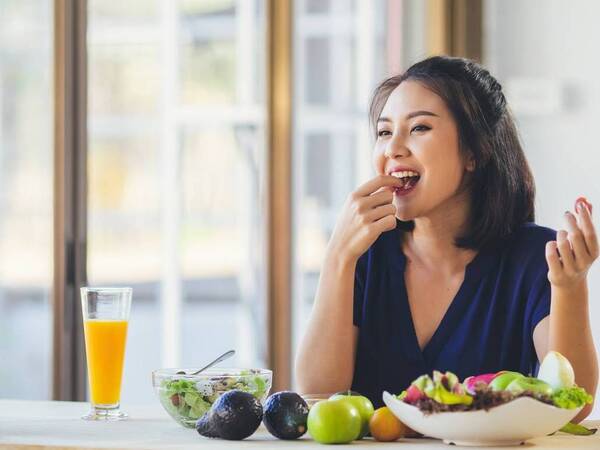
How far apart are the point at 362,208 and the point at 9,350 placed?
2.07 m

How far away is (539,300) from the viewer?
6.41ft

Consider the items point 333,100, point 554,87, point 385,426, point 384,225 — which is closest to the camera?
point 385,426

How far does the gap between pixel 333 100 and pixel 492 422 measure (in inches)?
96.6

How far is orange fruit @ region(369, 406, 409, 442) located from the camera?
1434 mm

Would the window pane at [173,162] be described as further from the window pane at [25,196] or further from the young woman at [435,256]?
the young woman at [435,256]

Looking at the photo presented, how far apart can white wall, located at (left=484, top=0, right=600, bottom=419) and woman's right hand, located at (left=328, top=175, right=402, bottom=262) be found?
5.37ft

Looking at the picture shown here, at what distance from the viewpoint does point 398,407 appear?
1373 mm

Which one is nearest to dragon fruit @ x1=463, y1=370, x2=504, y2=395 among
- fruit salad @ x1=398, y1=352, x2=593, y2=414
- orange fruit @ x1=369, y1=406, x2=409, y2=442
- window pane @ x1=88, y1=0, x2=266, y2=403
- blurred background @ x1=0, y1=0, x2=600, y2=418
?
fruit salad @ x1=398, y1=352, x2=593, y2=414

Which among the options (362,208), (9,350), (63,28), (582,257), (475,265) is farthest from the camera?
(9,350)

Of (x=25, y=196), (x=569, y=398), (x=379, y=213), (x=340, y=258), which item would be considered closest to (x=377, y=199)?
(x=379, y=213)

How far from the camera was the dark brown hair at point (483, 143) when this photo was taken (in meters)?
2.03

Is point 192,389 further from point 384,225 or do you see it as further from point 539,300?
point 539,300

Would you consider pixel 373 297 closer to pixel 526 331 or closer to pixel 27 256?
pixel 526 331

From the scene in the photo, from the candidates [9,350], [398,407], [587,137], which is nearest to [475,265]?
[398,407]
